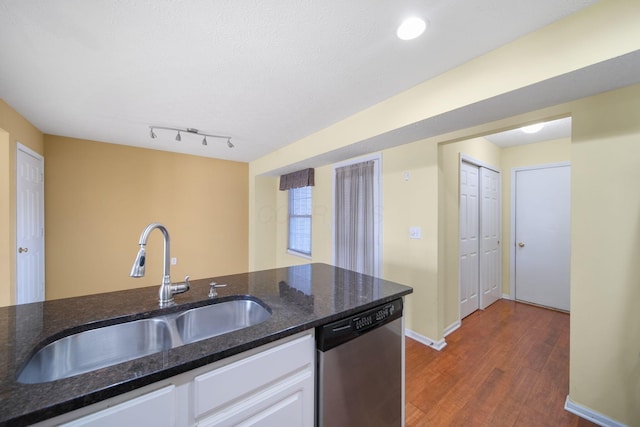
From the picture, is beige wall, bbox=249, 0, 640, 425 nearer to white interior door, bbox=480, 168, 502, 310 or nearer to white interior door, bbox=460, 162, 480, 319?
white interior door, bbox=460, 162, 480, 319

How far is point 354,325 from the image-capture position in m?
1.15

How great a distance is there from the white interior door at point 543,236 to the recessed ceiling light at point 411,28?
11.4ft

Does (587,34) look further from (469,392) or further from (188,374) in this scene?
(469,392)

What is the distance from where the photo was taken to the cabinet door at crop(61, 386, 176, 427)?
64 cm

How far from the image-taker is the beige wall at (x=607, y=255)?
4.83ft

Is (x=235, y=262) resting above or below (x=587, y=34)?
below

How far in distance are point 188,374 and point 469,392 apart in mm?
2098

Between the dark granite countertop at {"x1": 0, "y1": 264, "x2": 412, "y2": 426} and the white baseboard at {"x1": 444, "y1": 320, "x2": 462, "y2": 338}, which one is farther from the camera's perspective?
the white baseboard at {"x1": 444, "y1": 320, "x2": 462, "y2": 338}

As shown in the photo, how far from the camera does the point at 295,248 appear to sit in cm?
452

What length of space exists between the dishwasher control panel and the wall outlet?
137 cm

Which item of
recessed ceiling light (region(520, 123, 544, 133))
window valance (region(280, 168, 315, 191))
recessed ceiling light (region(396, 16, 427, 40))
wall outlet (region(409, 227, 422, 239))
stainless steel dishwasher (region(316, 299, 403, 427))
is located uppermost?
recessed ceiling light (region(520, 123, 544, 133))

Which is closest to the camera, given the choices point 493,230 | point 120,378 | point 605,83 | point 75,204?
point 120,378

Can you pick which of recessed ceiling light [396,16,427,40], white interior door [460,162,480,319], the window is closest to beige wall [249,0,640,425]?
recessed ceiling light [396,16,427,40]

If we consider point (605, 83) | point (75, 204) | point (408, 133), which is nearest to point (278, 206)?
point (75, 204)
